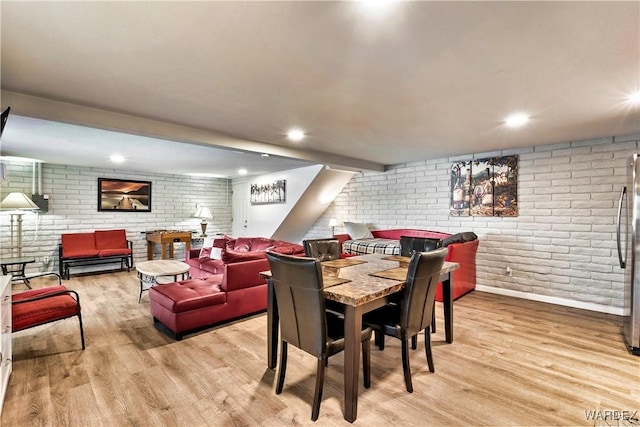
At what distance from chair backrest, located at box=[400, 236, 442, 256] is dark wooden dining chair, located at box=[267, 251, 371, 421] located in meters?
1.57

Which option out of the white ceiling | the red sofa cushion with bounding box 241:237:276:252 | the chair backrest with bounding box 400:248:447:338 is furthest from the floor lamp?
the chair backrest with bounding box 400:248:447:338

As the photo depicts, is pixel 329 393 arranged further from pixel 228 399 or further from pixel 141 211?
pixel 141 211

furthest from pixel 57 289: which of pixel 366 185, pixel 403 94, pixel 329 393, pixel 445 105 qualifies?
pixel 366 185

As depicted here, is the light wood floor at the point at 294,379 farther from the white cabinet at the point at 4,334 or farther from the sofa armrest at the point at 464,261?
the sofa armrest at the point at 464,261

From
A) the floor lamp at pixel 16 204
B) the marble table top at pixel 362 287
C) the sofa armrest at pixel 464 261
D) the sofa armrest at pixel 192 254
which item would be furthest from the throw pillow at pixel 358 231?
the floor lamp at pixel 16 204

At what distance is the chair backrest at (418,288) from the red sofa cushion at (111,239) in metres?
6.56

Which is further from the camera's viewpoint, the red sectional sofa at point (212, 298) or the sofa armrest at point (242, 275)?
the sofa armrest at point (242, 275)

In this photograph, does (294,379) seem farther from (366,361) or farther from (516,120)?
(516,120)

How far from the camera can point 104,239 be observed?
247 inches

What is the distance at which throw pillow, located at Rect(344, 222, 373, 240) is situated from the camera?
20.2ft

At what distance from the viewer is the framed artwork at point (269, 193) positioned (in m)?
6.76

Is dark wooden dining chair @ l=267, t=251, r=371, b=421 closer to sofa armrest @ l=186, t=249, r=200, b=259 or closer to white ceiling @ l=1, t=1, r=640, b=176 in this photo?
white ceiling @ l=1, t=1, r=640, b=176

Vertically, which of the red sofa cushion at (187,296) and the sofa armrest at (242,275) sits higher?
the sofa armrest at (242,275)

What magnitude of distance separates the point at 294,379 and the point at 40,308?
2.22 metres
